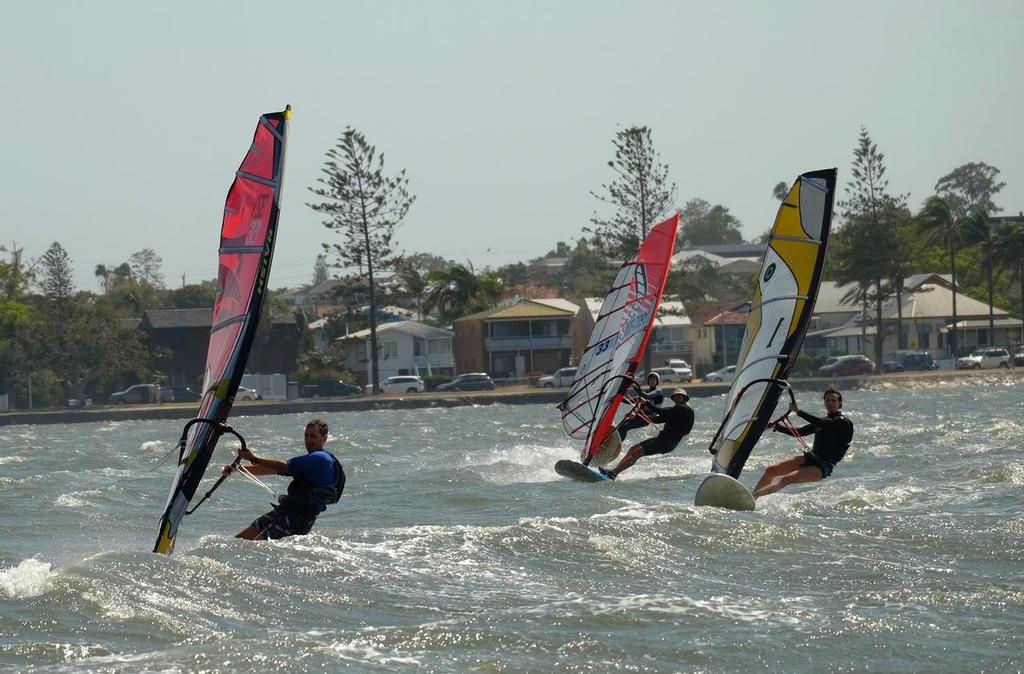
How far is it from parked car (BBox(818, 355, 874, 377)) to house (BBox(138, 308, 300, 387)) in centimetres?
2188

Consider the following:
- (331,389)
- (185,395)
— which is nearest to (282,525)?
(331,389)

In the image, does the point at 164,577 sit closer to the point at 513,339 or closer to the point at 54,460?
the point at 54,460

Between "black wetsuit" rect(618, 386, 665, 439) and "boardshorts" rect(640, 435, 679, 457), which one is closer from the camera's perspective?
"boardshorts" rect(640, 435, 679, 457)

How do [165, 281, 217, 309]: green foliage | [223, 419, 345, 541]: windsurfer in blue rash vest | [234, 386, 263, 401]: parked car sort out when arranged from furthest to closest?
[165, 281, 217, 309]: green foliage
[234, 386, 263, 401]: parked car
[223, 419, 345, 541]: windsurfer in blue rash vest

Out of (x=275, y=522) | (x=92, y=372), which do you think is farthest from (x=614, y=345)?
(x=92, y=372)

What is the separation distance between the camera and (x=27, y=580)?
321 inches

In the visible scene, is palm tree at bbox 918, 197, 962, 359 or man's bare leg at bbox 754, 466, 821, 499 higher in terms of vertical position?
palm tree at bbox 918, 197, 962, 359

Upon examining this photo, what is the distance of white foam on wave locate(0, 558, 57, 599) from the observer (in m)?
7.92

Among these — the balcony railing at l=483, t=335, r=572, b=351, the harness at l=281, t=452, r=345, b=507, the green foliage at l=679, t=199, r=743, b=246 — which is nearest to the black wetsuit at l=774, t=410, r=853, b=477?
the harness at l=281, t=452, r=345, b=507

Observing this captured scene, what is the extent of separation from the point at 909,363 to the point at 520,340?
15.0 meters

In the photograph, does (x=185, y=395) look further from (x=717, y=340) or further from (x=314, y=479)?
(x=314, y=479)

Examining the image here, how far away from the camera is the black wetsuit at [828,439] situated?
38.6 feet

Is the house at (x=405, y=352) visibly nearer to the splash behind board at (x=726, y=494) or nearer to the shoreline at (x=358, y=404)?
the shoreline at (x=358, y=404)

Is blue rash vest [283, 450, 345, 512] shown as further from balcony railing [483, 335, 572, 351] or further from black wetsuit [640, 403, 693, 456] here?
balcony railing [483, 335, 572, 351]
